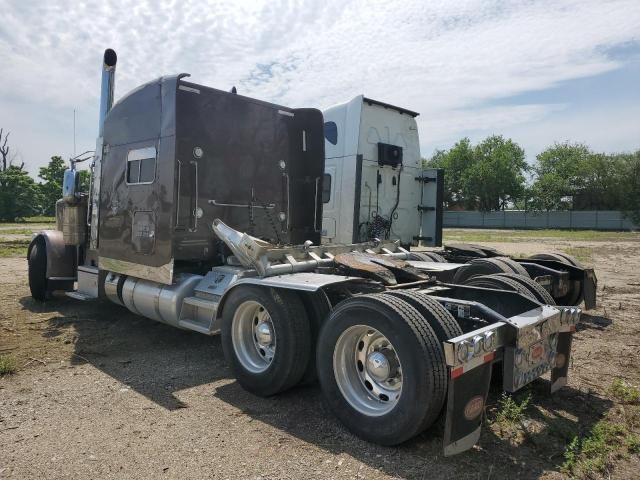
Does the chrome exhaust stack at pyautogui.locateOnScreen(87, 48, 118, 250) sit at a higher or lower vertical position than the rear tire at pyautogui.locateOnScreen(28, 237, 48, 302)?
higher

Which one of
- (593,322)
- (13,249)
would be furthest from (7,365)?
(13,249)

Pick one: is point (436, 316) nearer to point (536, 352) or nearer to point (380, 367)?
point (380, 367)

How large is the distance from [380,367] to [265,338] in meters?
1.32

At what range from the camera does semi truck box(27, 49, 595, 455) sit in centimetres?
339

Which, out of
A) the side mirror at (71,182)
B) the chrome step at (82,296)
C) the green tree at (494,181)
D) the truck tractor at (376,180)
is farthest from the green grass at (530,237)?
the green tree at (494,181)

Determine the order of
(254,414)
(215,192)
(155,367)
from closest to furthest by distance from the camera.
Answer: (254,414) → (155,367) → (215,192)

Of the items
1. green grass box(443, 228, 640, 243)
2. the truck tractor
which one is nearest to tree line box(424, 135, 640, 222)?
green grass box(443, 228, 640, 243)

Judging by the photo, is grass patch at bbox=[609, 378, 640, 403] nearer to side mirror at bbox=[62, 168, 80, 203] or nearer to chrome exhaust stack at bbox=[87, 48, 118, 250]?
chrome exhaust stack at bbox=[87, 48, 118, 250]

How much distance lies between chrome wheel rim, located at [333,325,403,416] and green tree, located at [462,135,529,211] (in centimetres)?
6884

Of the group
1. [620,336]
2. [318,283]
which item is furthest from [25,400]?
[620,336]

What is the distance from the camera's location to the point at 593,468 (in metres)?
3.12

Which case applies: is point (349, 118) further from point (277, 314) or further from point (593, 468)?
point (593, 468)

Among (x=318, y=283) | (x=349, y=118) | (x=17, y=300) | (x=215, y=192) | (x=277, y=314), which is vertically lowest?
(x=17, y=300)

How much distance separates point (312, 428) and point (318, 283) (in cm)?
109
